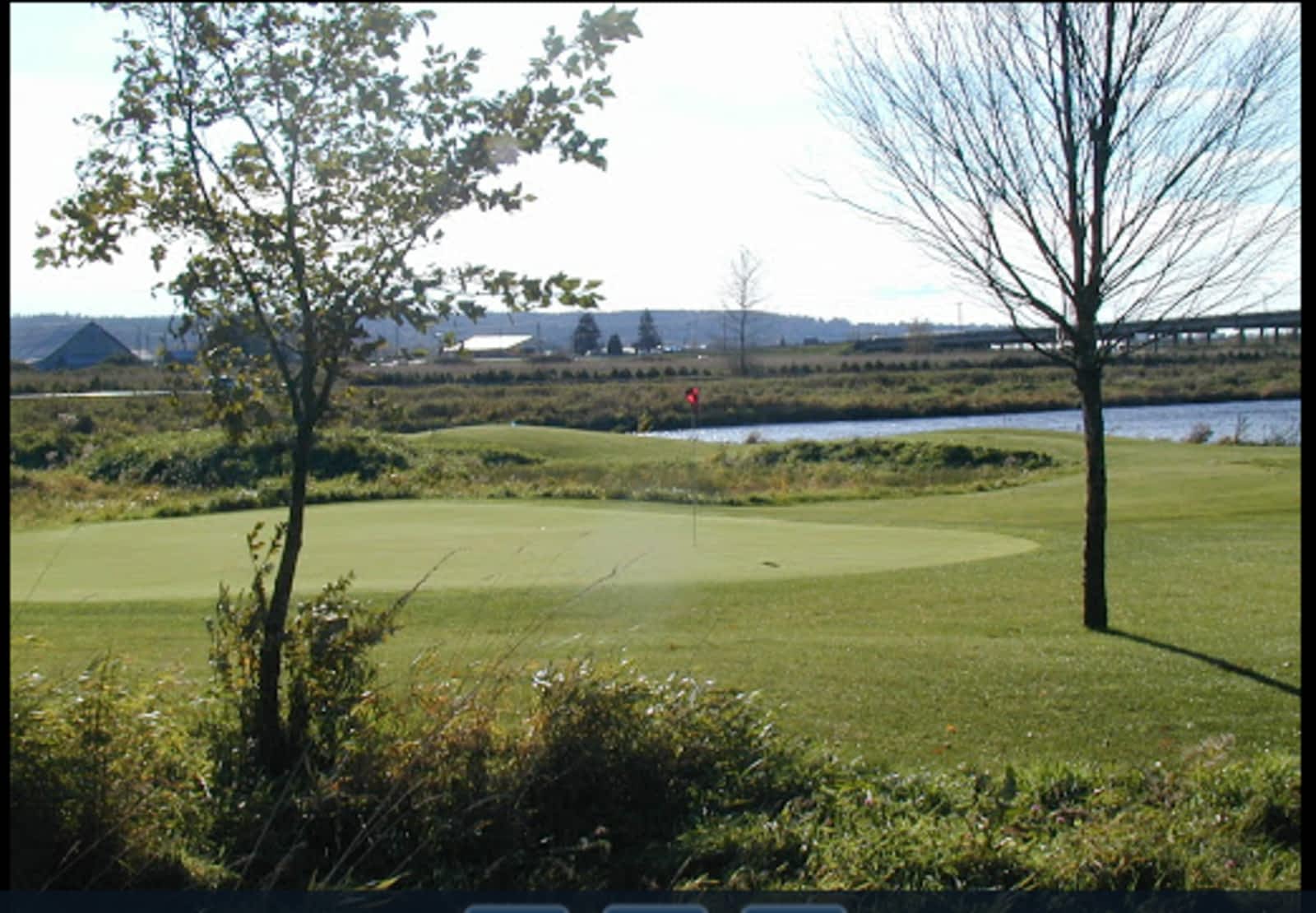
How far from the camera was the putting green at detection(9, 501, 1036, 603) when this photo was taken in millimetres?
12578

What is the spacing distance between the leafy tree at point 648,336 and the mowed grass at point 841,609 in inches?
1263

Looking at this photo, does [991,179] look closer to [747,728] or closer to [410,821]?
[747,728]

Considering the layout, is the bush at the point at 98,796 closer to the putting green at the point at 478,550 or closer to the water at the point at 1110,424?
the putting green at the point at 478,550

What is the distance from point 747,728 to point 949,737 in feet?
3.55

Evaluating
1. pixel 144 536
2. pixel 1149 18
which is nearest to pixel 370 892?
pixel 1149 18

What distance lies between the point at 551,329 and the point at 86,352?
2107 cm

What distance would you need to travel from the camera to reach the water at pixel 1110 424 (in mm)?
41719

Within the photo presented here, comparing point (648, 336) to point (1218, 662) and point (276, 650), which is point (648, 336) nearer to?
point (1218, 662)

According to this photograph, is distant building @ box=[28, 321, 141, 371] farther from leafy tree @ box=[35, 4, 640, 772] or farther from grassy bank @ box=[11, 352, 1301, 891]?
leafy tree @ box=[35, 4, 640, 772]

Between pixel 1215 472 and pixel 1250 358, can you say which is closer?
pixel 1215 472

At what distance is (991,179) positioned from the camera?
948cm

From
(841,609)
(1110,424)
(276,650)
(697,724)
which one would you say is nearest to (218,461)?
(841,609)

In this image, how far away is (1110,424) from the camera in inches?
1865

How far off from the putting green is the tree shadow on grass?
373cm
